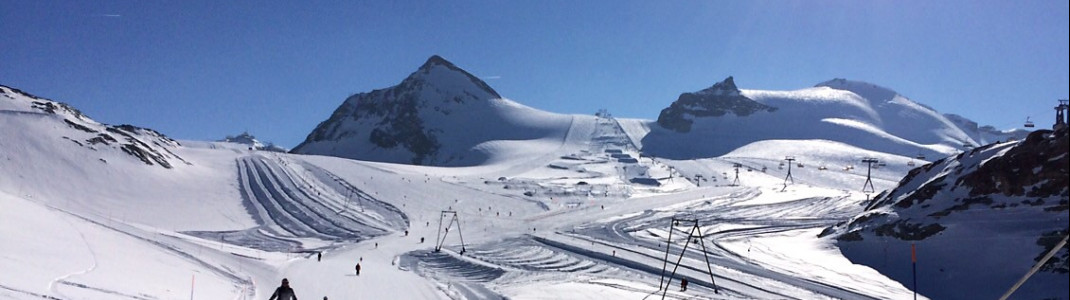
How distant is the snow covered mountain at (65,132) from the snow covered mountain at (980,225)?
298 feet

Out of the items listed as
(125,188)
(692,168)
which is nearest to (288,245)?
(125,188)

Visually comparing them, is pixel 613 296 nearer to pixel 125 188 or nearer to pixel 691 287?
pixel 691 287

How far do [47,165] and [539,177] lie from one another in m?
82.4

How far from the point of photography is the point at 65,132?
94375 mm

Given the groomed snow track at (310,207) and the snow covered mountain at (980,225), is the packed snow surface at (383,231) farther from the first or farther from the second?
the snow covered mountain at (980,225)

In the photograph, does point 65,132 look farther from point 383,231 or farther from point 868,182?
point 868,182

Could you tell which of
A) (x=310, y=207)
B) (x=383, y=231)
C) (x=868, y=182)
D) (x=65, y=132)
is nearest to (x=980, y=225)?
(x=383, y=231)

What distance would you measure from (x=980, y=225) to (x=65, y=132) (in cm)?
A: 10681

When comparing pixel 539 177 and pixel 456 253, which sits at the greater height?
pixel 539 177

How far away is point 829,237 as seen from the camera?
188 feet

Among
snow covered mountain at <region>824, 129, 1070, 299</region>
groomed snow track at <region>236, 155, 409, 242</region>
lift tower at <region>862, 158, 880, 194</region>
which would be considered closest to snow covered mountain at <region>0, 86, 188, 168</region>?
groomed snow track at <region>236, 155, 409, 242</region>

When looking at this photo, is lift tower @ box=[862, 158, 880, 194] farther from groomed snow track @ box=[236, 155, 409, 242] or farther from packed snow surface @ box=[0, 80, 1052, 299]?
groomed snow track @ box=[236, 155, 409, 242]

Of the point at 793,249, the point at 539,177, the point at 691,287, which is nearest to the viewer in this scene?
the point at 691,287

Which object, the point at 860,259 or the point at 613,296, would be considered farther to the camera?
the point at 860,259
